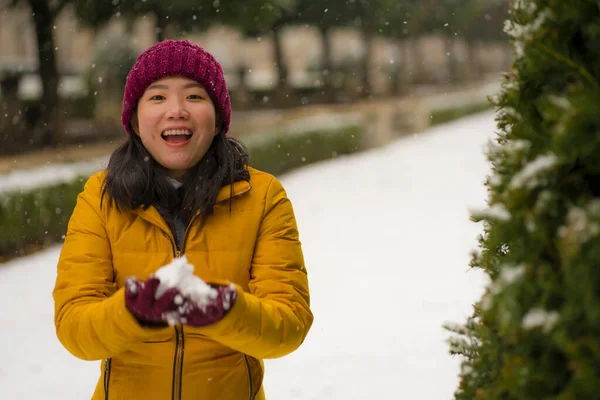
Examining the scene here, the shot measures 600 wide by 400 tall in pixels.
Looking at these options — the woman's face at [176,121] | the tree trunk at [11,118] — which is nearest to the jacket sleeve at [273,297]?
the woman's face at [176,121]

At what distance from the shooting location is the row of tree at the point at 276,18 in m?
12.6

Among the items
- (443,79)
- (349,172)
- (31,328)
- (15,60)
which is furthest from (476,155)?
(15,60)

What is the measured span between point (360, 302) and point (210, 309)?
4646 mm

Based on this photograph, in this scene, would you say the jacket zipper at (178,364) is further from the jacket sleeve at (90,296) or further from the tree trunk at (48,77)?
the tree trunk at (48,77)

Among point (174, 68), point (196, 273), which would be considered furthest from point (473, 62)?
point (196, 273)

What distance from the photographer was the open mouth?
1989mm

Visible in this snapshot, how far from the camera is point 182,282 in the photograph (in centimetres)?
145

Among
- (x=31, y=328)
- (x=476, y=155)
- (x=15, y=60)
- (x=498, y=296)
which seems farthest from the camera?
(x=15, y=60)

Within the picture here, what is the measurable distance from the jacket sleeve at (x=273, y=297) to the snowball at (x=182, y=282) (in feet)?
0.39

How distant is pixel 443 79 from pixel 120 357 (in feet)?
136

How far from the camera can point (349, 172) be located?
14070 millimetres

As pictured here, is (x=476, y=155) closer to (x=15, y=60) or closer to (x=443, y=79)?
(x=443, y=79)

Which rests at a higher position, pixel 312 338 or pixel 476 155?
pixel 476 155

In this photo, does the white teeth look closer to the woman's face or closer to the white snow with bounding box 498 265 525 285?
the woman's face
